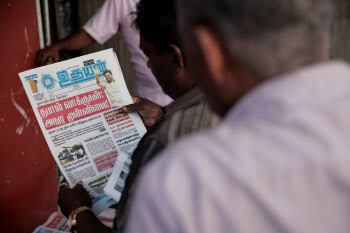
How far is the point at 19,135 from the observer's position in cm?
203

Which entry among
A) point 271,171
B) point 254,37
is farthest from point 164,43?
point 271,171

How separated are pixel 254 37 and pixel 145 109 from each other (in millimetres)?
965

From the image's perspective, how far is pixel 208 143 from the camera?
21.0 inches

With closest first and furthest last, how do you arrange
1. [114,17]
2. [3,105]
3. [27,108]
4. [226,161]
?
[226,161] < [3,105] < [27,108] < [114,17]

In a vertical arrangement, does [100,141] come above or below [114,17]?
below

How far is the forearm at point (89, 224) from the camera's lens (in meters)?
1.16

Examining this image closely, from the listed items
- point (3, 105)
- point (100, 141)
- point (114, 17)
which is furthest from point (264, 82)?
point (114, 17)

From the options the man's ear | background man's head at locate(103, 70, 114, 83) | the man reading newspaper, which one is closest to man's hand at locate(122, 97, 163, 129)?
the man reading newspaper

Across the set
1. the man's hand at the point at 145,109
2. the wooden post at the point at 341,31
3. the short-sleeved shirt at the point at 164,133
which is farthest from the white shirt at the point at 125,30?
the wooden post at the point at 341,31

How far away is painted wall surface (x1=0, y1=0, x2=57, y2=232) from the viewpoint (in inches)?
75.2

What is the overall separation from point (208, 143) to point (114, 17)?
6.17 feet

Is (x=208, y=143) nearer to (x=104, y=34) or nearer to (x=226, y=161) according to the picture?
(x=226, y=161)

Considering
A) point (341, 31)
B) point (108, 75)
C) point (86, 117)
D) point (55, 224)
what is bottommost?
point (55, 224)

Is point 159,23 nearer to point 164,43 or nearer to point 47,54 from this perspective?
point 164,43
